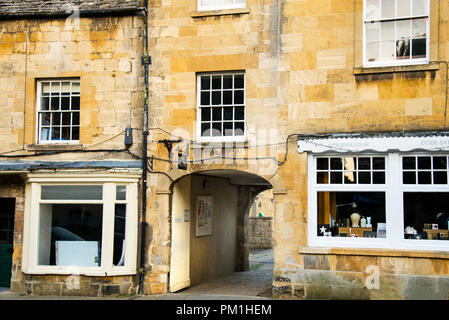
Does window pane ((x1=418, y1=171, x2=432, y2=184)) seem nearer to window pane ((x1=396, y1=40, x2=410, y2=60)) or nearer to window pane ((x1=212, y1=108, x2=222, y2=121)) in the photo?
window pane ((x1=396, y1=40, x2=410, y2=60))

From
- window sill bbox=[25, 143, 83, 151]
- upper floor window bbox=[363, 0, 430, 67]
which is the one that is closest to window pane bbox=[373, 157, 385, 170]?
upper floor window bbox=[363, 0, 430, 67]

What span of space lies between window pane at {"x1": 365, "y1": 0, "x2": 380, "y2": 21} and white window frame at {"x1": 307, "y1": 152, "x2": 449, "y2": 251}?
3.06 m

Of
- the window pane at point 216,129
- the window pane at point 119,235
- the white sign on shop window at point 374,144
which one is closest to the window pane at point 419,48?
the white sign on shop window at point 374,144

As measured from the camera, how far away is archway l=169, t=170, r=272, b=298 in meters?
13.6

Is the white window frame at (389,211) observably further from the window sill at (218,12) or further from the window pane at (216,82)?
the window sill at (218,12)

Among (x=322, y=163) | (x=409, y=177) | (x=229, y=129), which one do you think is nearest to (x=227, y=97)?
(x=229, y=129)

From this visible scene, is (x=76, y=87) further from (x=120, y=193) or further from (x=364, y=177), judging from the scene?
(x=364, y=177)

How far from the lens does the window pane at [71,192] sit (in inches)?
516

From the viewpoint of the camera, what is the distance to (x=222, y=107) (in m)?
13.1

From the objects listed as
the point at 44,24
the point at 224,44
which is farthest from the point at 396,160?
the point at 44,24

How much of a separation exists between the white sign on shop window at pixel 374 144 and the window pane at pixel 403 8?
2.78m

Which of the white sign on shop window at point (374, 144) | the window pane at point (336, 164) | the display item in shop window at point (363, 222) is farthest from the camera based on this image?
the window pane at point (336, 164)

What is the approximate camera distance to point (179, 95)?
1316 centimetres

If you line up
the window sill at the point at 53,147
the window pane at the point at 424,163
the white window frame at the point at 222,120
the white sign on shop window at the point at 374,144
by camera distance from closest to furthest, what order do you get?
the white sign on shop window at the point at 374,144 < the window pane at the point at 424,163 < the white window frame at the point at 222,120 < the window sill at the point at 53,147
